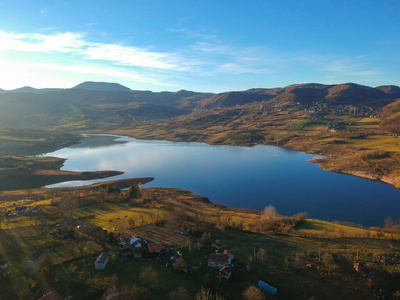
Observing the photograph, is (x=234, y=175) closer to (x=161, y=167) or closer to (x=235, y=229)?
(x=161, y=167)

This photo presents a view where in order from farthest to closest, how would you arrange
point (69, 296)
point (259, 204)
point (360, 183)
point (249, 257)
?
point (360, 183) → point (259, 204) → point (249, 257) → point (69, 296)

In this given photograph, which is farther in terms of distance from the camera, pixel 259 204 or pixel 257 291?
pixel 259 204

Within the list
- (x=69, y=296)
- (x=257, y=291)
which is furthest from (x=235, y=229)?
(x=69, y=296)

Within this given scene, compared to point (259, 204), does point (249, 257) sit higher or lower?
higher

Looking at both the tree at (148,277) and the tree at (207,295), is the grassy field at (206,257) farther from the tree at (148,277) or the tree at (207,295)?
the tree at (207,295)

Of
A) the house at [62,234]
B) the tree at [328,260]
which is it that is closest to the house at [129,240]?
the house at [62,234]

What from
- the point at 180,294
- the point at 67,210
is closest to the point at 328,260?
the point at 180,294

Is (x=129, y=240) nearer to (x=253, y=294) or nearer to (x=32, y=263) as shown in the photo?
(x=32, y=263)
